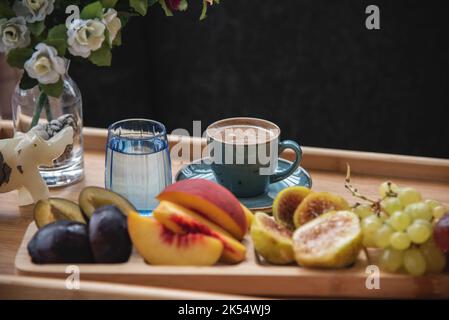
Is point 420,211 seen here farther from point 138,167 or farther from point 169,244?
point 138,167

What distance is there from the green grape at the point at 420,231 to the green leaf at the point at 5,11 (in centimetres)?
70

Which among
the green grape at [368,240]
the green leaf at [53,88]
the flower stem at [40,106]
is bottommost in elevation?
the green grape at [368,240]

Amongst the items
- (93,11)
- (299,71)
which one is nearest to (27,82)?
(93,11)

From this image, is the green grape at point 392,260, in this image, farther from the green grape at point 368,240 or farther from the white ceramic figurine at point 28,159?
the white ceramic figurine at point 28,159

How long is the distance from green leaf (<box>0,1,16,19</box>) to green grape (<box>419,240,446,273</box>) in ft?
2.36

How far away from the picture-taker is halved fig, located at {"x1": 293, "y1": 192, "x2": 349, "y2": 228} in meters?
1.06

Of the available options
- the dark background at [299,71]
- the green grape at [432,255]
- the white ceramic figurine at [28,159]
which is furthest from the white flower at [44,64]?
the dark background at [299,71]

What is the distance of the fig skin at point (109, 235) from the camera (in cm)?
99

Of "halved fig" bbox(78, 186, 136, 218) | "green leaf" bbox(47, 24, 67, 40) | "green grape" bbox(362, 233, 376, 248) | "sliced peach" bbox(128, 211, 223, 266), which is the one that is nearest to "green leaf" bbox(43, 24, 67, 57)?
"green leaf" bbox(47, 24, 67, 40)
